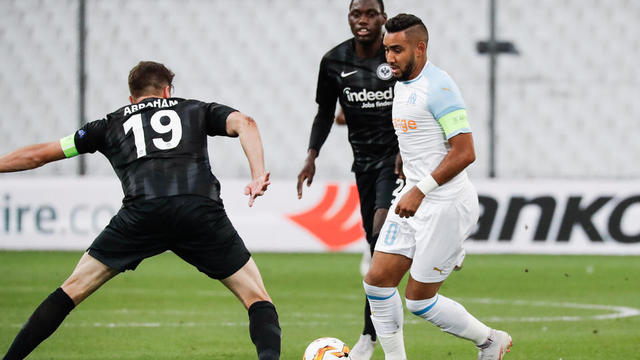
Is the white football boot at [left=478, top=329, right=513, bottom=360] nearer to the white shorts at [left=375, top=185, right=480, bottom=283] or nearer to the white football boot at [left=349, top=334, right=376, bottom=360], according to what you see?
the white shorts at [left=375, top=185, right=480, bottom=283]

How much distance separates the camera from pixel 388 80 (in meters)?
7.18

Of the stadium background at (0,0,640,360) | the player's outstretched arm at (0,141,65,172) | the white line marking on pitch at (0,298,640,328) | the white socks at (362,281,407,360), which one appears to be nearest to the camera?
the player's outstretched arm at (0,141,65,172)

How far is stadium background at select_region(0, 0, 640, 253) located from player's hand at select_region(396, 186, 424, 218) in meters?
9.30

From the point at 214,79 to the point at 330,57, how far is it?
9.66 m

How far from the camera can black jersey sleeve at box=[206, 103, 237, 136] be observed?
579cm

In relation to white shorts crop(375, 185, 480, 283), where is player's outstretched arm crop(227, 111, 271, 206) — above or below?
above

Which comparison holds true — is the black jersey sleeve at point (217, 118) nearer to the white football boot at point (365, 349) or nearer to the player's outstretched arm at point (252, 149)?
the player's outstretched arm at point (252, 149)

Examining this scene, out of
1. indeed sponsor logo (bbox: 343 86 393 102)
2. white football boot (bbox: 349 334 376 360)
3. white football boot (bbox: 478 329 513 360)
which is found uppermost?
indeed sponsor logo (bbox: 343 86 393 102)

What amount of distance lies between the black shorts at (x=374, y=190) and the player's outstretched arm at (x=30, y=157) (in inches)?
85.9

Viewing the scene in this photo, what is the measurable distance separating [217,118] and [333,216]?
8.80 meters

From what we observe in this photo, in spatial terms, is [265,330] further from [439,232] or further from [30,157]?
[30,157]

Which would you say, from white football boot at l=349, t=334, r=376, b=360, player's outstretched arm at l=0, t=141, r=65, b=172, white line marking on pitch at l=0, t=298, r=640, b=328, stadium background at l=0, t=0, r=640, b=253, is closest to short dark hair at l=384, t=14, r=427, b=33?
player's outstretched arm at l=0, t=141, r=65, b=172

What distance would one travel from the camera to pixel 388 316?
6223 mm

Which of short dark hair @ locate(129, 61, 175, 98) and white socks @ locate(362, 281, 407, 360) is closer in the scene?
short dark hair @ locate(129, 61, 175, 98)
